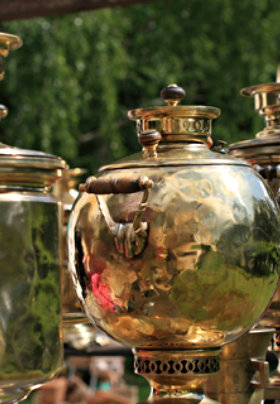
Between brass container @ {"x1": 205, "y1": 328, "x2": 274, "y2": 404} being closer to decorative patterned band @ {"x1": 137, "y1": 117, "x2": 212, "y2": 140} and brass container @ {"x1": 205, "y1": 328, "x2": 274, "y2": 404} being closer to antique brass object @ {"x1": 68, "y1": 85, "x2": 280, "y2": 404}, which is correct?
antique brass object @ {"x1": 68, "y1": 85, "x2": 280, "y2": 404}

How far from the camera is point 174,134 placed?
142 centimetres

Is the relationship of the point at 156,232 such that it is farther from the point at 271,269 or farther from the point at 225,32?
the point at 225,32

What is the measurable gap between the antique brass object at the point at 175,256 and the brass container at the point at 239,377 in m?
0.35

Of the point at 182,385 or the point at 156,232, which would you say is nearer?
the point at 156,232

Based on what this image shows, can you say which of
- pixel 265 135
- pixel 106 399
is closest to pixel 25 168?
pixel 265 135

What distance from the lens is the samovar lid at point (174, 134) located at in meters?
1.35

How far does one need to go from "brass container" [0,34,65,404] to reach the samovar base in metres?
0.17

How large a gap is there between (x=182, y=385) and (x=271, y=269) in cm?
22

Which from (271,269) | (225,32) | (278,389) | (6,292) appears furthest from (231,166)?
(225,32)

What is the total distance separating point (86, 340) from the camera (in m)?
2.68

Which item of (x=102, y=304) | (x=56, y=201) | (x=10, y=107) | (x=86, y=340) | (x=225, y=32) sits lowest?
(x=86, y=340)

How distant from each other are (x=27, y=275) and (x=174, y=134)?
Answer: 0.31 meters

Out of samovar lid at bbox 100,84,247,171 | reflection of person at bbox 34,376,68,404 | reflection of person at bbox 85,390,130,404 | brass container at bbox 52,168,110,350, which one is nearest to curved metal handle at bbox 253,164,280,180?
samovar lid at bbox 100,84,247,171

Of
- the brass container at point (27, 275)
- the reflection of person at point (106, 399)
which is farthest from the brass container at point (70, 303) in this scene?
the reflection of person at point (106, 399)
